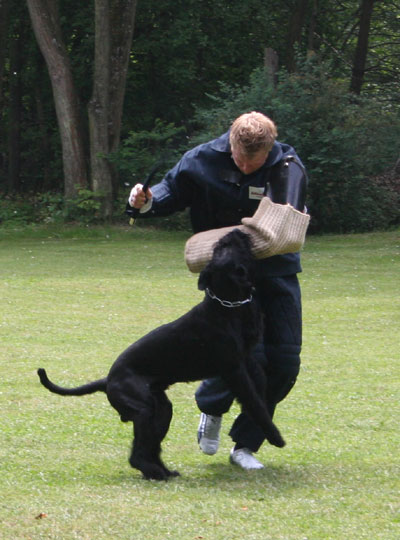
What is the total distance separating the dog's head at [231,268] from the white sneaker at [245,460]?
1.00m

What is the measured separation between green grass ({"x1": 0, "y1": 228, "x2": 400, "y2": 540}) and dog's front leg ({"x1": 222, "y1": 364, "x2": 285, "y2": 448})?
26 centimetres

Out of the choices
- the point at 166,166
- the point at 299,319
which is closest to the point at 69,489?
the point at 299,319

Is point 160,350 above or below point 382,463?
above

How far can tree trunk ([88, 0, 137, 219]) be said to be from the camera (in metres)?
21.9

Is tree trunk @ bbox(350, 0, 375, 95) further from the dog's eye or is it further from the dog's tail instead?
the dog's eye

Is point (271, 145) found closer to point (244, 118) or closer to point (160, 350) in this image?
point (244, 118)

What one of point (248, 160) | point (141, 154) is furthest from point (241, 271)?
point (141, 154)

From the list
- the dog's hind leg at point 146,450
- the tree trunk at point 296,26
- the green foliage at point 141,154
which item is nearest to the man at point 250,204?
the dog's hind leg at point 146,450

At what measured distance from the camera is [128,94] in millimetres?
28422

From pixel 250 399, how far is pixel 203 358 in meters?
0.31

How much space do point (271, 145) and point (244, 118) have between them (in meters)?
0.20

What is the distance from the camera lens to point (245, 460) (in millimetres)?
5062

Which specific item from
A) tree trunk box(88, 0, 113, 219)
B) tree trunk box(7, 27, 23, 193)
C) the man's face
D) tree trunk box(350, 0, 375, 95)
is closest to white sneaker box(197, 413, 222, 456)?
the man's face

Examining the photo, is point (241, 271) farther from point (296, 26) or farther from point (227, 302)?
point (296, 26)
